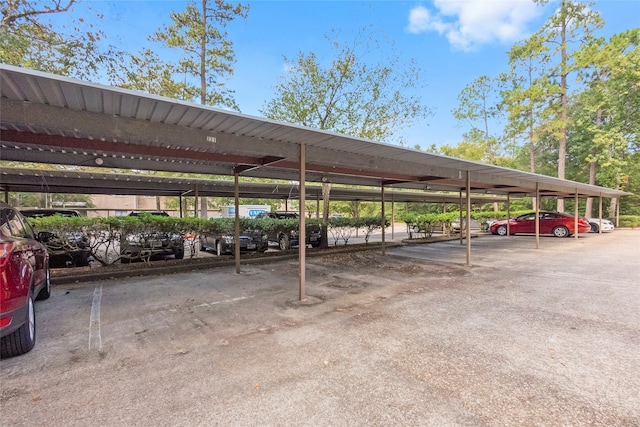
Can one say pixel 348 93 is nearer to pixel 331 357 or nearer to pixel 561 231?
pixel 331 357

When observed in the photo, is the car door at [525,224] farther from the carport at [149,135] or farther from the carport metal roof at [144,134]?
the carport metal roof at [144,134]

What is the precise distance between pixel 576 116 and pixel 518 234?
549 inches

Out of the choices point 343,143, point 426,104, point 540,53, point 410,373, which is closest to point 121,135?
point 343,143

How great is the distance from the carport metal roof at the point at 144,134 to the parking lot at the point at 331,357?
249 centimetres

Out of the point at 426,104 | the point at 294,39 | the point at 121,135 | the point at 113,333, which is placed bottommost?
the point at 113,333

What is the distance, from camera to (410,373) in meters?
2.77

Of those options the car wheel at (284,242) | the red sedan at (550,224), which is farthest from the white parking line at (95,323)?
the red sedan at (550,224)

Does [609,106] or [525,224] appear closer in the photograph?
[525,224]

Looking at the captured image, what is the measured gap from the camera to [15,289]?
2.71 meters

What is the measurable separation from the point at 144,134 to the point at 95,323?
2679 mm

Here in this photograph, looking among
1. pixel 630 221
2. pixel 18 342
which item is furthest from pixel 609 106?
pixel 18 342

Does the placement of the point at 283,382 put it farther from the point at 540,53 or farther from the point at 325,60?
the point at 540,53

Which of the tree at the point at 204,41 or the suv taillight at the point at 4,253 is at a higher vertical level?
the tree at the point at 204,41

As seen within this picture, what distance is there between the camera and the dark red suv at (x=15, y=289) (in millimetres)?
2588
